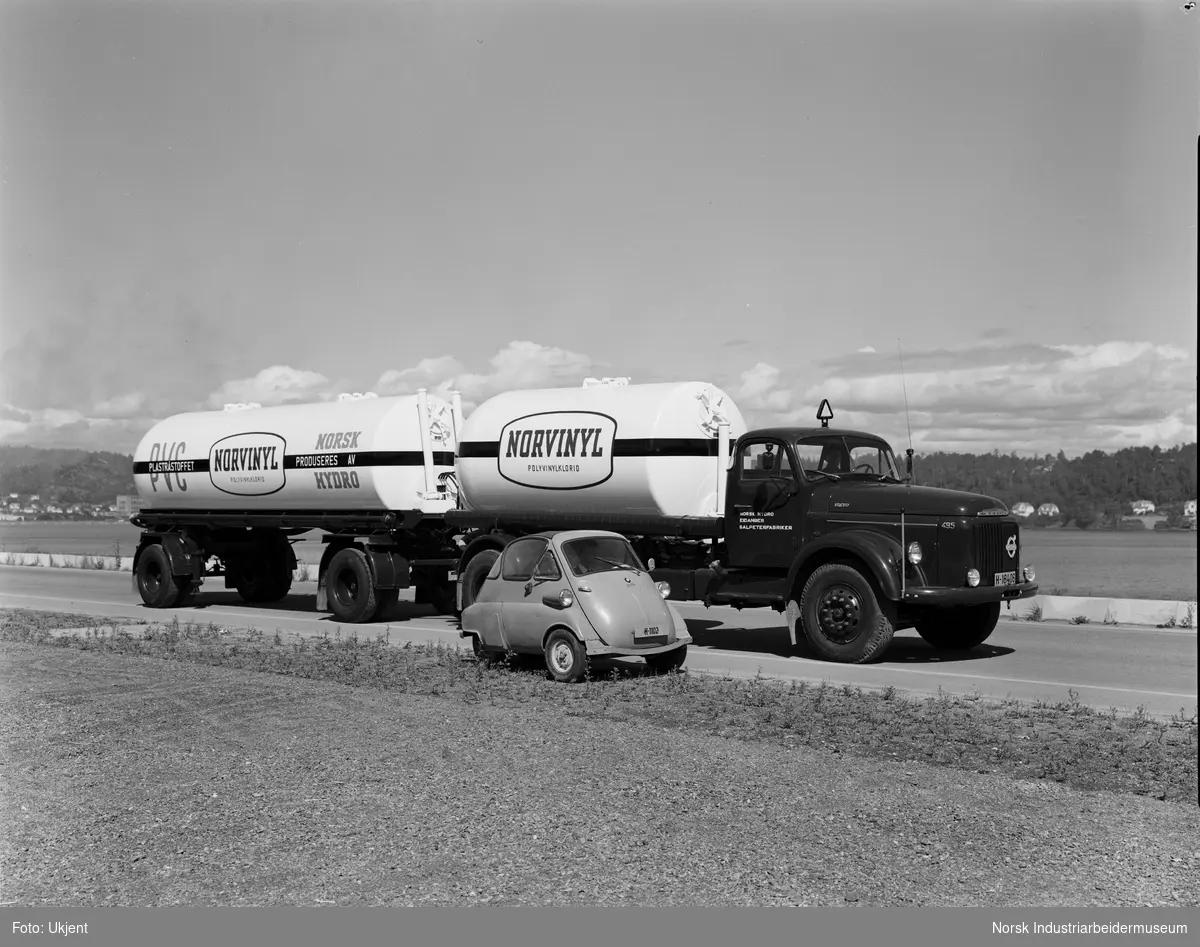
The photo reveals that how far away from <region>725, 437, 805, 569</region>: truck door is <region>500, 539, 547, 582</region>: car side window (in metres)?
3.45

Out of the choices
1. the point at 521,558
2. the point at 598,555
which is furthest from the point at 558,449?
the point at 598,555

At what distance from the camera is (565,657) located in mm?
12758

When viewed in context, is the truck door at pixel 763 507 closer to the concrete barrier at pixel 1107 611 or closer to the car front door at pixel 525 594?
the car front door at pixel 525 594

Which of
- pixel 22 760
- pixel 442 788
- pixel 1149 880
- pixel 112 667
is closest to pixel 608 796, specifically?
pixel 442 788

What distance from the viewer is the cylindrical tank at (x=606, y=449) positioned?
17.0 meters

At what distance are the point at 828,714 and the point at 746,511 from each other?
225 inches

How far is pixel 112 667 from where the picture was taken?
46.5 ft

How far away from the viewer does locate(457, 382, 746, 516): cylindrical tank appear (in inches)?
669

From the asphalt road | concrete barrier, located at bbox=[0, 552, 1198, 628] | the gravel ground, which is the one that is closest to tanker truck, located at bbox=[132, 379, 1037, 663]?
the asphalt road

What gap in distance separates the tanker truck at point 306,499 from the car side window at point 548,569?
7.16 metres

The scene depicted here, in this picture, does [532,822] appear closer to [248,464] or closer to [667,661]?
[667,661]

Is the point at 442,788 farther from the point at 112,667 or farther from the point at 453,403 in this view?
the point at 453,403

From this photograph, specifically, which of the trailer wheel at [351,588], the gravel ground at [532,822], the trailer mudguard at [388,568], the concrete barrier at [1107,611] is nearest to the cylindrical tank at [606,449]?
the trailer mudguard at [388,568]

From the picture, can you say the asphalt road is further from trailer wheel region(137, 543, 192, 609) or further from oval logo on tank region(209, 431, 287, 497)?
oval logo on tank region(209, 431, 287, 497)
